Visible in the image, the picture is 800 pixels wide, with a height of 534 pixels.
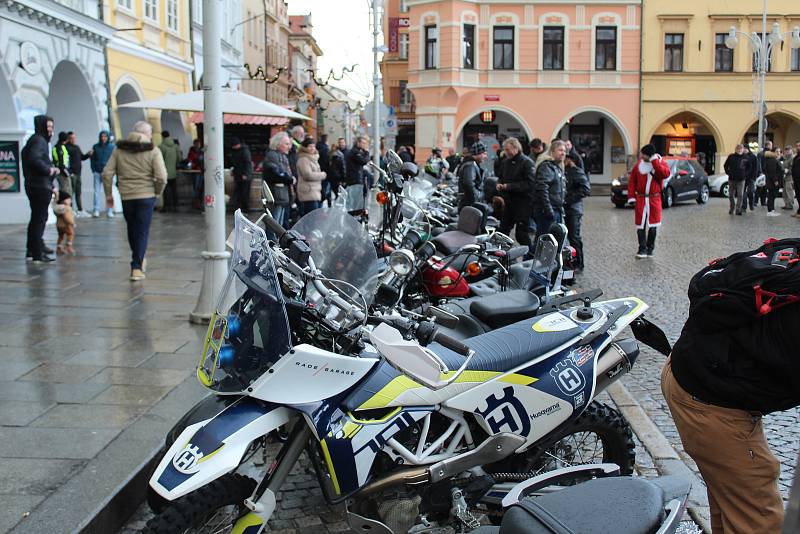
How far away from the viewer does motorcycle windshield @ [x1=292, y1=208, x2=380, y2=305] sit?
3.90 m

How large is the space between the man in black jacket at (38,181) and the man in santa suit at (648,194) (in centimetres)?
823

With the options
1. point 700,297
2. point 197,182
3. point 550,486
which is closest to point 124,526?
point 550,486

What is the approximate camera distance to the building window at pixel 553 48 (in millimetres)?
39875

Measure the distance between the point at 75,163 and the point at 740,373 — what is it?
652 inches

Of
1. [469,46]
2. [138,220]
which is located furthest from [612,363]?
[469,46]

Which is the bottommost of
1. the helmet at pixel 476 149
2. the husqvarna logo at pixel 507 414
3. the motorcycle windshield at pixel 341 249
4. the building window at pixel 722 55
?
the husqvarna logo at pixel 507 414

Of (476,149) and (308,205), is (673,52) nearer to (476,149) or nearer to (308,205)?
(476,149)

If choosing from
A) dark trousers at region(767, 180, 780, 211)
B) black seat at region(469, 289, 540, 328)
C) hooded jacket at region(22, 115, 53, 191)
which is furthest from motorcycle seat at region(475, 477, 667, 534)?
dark trousers at region(767, 180, 780, 211)

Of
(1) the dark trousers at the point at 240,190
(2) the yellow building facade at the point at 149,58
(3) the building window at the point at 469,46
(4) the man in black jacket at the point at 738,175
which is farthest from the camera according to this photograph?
(3) the building window at the point at 469,46

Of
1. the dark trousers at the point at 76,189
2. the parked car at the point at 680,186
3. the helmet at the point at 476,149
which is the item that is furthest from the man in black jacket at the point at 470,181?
the parked car at the point at 680,186

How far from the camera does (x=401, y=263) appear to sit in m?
4.80

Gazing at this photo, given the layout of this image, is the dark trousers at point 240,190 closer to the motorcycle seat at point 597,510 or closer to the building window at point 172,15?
the building window at point 172,15

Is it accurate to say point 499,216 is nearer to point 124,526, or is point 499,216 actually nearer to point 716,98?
point 124,526

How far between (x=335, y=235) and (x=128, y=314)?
4320mm
